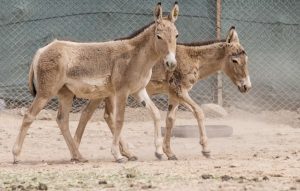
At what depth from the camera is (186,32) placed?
55.3ft

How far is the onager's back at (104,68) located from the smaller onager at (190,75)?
607 millimetres

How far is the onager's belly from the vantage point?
11297 mm

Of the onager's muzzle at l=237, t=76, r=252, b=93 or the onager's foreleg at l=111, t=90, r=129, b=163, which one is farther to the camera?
the onager's muzzle at l=237, t=76, r=252, b=93

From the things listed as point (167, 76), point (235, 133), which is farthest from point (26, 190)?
point (235, 133)

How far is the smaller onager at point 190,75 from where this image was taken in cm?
1182

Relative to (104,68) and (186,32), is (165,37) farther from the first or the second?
(186,32)

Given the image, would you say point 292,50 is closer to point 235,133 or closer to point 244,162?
point 235,133

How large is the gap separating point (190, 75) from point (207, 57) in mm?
551

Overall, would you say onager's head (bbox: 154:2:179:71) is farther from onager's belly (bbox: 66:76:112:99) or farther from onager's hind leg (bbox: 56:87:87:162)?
onager's hind leg (bbox: 56:87:87:162)

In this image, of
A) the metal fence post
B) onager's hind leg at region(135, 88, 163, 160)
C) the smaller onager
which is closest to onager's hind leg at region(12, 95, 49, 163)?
the smaller onager

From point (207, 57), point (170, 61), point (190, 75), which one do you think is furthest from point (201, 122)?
point (207, 57)

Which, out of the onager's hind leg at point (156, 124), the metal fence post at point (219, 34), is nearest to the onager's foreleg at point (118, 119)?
the onager's hind leg at point (156, 124)

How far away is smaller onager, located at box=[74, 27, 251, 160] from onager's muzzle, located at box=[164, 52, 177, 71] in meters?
1.03

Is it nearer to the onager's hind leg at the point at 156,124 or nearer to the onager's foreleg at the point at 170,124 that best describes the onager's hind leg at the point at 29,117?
the onager's hind leg at the point at 156,124
